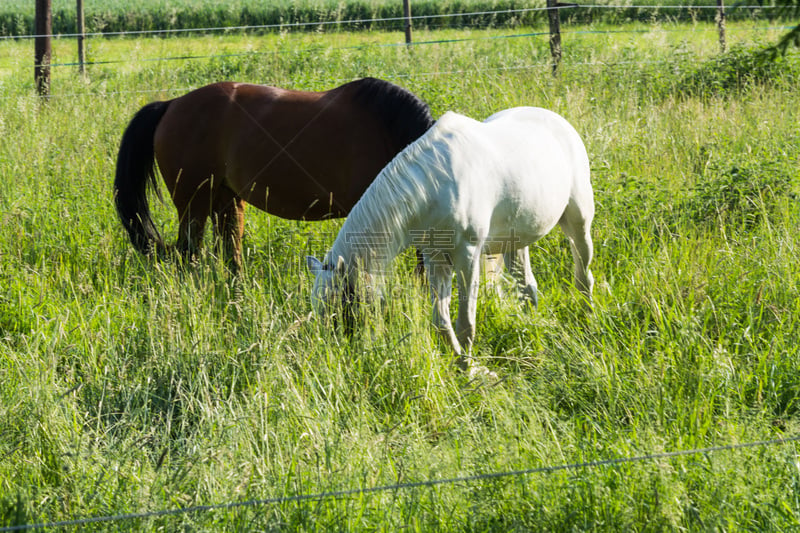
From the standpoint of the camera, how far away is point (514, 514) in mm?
2441

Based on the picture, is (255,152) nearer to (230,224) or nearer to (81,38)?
(230,224)

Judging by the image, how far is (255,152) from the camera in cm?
507

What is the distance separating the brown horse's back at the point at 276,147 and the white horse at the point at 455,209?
0.96 meters

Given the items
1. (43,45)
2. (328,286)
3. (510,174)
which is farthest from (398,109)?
(43,45)

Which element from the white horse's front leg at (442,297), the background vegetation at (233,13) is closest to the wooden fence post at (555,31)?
the white horse's front leg at (442,297)

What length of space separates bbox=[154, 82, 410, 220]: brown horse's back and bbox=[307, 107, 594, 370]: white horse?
0.96m

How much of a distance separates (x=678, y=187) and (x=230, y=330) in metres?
3.91

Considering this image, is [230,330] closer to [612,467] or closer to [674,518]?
[612,467]

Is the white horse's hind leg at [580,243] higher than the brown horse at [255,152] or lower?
lower

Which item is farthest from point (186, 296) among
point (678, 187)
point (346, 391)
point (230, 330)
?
point (678, 187)

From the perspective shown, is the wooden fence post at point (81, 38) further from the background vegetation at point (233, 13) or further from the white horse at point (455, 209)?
the background vegetation at point (233, 13)

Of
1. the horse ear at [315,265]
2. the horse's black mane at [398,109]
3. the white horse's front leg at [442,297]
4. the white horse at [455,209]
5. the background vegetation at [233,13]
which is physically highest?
the background vegetation at [233,13]

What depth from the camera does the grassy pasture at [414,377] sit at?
2469 mm

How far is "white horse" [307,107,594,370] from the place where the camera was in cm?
364
